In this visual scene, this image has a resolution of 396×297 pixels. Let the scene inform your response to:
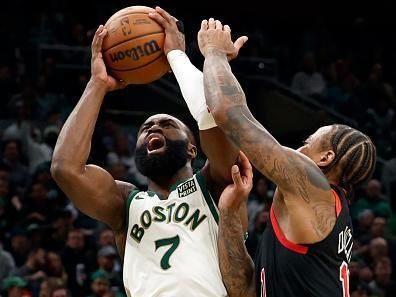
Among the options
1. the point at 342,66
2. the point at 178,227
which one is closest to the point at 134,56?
the point at 178,227

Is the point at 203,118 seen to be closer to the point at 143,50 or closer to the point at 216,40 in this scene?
the point at 216,40

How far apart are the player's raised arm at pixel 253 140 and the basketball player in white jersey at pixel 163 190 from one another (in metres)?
0.19

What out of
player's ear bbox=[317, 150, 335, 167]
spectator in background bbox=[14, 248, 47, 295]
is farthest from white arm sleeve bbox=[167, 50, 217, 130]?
spectator in background bbox=[14, 248, 47, 295]

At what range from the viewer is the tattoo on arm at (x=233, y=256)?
4.15 meters

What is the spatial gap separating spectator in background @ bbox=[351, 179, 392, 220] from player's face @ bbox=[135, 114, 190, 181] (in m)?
6.40

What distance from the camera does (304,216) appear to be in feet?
12.4

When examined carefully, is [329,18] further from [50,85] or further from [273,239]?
[273,239]

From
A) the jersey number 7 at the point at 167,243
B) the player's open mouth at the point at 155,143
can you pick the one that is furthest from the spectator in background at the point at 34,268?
the jersey number 7 at the point at 167,243

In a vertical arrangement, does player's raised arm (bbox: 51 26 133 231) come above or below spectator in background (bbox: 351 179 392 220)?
above

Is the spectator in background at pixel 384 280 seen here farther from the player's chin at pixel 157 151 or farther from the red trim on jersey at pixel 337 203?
the red trim on jersey at pixel 337 203

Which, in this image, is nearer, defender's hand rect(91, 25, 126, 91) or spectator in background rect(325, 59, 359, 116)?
defender's hand rect(91, 25, 126, 91)

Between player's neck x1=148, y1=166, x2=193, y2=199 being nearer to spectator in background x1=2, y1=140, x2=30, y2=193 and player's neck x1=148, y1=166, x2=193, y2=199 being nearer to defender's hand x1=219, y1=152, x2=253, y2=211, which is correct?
defender's hand x1=219, y1=152, x2=253, y2=211

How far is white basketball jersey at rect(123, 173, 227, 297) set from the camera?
421cm

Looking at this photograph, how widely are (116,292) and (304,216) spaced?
485 cm
